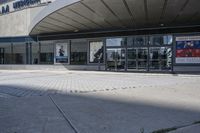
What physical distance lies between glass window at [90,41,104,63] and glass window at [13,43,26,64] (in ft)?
29.6

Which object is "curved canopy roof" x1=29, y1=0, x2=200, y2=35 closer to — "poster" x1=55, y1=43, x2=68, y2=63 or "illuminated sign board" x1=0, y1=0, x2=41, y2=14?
"poster" x1=55, y1=43, x2=68, y2=63

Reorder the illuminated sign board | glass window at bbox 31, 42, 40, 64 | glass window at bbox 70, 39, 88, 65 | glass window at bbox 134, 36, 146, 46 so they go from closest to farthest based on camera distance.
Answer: glass window at bbox 134, 36, 146, 46 → glass window at bbox 70, 39, 88, 65 → glass window at bbox 31, 42, 40, 64 → the illuminated sign board

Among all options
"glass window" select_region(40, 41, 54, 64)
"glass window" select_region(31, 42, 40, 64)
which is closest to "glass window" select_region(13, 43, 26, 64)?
"glass window" select_region(31, 42, 40, 64)

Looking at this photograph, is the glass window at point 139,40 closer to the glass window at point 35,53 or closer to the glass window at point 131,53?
the glass window at point 131,53

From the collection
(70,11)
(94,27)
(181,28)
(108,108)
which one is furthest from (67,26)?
(108,108)

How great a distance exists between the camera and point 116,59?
95.8ft

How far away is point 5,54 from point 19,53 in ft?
9.07

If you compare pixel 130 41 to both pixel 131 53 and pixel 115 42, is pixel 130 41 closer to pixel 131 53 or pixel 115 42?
pixel 131 53

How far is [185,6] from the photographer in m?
19.1

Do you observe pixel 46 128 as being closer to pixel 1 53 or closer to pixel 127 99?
pixel 127 99

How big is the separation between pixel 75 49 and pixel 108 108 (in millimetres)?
23334

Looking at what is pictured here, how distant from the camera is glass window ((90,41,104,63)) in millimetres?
29984

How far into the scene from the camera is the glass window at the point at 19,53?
35281 mm

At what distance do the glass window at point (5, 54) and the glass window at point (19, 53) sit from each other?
38.9 inches
